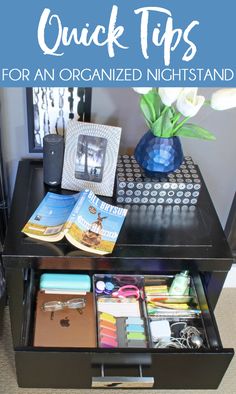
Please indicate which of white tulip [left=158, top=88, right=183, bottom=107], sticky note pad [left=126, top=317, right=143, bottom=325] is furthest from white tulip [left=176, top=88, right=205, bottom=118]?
sticky note pad [left=126, top=317, right=143, bottom=325]

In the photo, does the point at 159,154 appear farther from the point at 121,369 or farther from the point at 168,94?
the point at 121,369

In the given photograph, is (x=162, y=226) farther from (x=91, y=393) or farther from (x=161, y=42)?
(x=91, y=393)

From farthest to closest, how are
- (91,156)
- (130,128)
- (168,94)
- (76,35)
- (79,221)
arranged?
(130,128)
(91,156)
(79,221)
(168,94)
(76,35)

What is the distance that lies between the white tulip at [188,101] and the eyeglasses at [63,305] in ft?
2.07

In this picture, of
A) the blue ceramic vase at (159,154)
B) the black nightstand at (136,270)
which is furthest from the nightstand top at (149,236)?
the blue ceramic vase at (159,154)

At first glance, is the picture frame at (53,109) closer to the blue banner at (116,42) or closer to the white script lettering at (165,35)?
the blue banner at (116,42)

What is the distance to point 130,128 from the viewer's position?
1.47 meters

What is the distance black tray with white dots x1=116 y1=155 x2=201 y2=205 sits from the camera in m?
1.29

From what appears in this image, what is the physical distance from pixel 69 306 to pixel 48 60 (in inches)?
27.8

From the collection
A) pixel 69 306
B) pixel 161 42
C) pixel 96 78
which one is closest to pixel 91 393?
pixel 69 306

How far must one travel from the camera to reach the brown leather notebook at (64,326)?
1254mm

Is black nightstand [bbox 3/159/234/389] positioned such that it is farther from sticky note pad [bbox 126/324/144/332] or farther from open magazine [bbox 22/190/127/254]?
sticky note pad [bbox 126/324/144/332]

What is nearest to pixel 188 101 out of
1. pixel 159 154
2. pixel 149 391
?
pixel 159 154

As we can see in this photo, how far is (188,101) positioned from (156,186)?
27 centimetres
